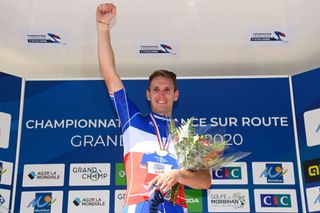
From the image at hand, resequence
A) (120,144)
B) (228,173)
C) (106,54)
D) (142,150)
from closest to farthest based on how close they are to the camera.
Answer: (142,150), (106,54), (228,173), (120,144)

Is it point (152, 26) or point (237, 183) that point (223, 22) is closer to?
point (152, 26)

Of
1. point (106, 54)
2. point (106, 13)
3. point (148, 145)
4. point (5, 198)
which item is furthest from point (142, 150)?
point (5, 198)

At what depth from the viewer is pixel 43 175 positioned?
3982 mm

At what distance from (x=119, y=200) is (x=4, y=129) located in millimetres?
1111

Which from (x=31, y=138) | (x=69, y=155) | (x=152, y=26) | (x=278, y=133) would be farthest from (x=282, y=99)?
(x=31, y=138)

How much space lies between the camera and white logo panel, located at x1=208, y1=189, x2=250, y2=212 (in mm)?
3862

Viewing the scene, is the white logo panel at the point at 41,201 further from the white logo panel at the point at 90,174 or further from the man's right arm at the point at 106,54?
the man's right arm at the point at 106,54

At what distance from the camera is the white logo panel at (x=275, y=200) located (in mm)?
3842

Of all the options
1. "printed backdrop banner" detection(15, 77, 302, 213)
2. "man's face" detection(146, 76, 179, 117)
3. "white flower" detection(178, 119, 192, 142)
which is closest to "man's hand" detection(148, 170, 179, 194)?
"white flower" detection(178, 119, 192, 142)

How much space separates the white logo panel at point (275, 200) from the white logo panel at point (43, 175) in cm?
157

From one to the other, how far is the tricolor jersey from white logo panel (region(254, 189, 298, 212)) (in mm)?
1409

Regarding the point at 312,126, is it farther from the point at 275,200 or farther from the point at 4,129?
the point at 4,129

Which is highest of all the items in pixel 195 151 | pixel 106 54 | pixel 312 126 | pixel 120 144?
pixel 106 54

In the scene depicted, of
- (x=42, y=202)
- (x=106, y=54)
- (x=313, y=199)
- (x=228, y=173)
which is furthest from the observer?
(x=228, y=173)
